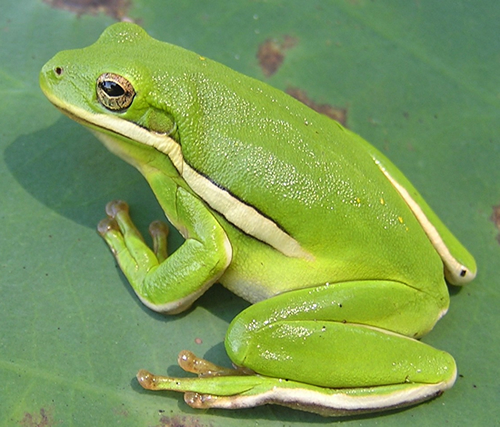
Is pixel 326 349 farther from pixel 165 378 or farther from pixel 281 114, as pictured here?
pixel 281 114

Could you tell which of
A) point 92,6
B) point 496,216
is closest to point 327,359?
point 496,216

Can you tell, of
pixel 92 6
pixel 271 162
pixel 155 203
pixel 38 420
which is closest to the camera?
pixel 38 420

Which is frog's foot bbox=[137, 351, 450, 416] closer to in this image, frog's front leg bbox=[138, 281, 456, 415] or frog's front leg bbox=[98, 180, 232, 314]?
frog's front leg bbox=[138, 281, 456, 415]

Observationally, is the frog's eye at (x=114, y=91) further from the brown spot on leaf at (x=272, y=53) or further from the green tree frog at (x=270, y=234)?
the brown spot on leaf at (x=272, y=53)

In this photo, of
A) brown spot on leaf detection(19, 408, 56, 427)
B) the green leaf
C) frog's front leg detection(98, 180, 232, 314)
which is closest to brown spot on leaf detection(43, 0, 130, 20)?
the green leaf

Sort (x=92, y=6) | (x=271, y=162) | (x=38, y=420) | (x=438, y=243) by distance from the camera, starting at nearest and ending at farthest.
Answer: (x=38, y=420)
(x=271, y=162)
(x=438, y=243)
(x=92, y=6)

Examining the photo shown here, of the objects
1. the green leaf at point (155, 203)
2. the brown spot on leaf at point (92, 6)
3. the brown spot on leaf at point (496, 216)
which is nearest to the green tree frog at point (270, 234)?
the green leaf at point (155, 203)

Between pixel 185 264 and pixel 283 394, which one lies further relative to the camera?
pixel 185 264

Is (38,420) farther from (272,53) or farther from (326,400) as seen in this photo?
(272,53)
